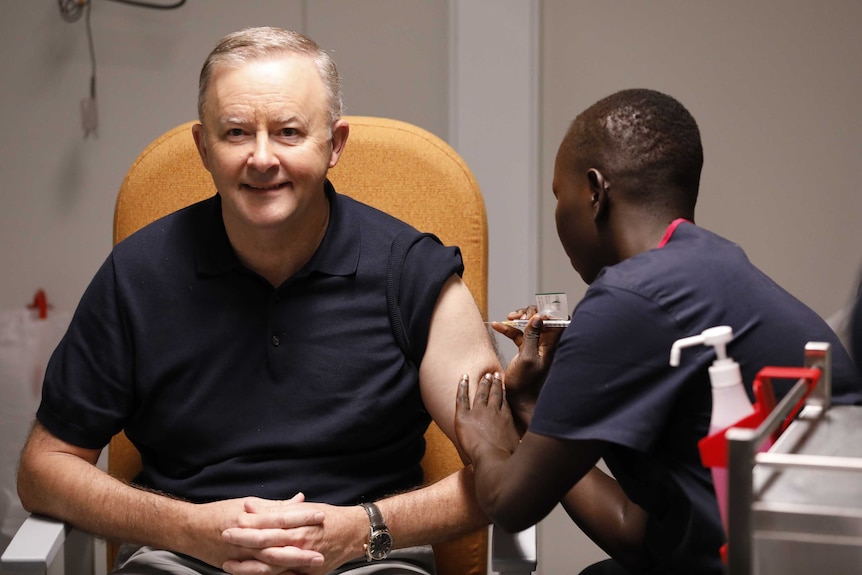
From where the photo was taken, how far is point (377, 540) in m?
1.53

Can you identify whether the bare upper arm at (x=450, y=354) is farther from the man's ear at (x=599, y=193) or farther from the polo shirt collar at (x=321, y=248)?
the man's ear at (x=599, y=193)

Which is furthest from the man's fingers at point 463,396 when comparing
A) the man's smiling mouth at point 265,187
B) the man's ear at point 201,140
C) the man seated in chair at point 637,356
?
the man's ear at point 201,140

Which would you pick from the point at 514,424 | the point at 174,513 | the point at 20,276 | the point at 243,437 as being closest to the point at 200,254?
the point at 243,437

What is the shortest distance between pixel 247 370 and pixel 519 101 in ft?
4.07

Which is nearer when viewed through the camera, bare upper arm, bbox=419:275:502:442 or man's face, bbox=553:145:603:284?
man's face, bbox=553:145:603:284

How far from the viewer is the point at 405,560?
167cm

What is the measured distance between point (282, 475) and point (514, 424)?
39 centimetres

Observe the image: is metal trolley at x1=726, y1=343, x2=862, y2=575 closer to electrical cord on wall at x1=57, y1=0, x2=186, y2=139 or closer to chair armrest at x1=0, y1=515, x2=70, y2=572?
chair armrest at x1=0, y1=515, x2=70, y2=572

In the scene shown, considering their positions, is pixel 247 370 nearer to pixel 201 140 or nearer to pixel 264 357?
pixel 264 357

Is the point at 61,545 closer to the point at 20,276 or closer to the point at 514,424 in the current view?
the point at 514,424

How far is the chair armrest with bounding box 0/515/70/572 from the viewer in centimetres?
142

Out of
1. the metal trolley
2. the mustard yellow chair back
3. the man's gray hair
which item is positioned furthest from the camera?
the mustard yellow chair back

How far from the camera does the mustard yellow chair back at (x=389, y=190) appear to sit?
1.84 metres

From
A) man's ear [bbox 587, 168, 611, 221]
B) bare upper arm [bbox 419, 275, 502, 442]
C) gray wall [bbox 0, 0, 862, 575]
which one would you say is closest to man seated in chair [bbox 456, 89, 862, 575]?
man's ear [bbox 587, 168, 611, 221]
